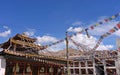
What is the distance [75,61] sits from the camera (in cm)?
5109

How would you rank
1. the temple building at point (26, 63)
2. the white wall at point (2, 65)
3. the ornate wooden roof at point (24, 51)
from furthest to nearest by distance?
the ornate wooden roof at point (24, 51), the temple building at point (26, 63), the white wall at point (2, 65)

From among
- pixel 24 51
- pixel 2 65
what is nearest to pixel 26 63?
pixel 2 65

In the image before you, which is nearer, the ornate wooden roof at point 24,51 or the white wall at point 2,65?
the white wall at point 2,65

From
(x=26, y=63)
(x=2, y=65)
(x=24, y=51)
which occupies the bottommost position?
(x=2, y=65)

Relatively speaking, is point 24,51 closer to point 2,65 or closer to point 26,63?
point 26,63

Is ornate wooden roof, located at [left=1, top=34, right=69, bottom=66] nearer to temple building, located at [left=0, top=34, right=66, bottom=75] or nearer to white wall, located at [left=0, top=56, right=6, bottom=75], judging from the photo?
temple building, located at [left=0, top=34, right=66, bottom=75]

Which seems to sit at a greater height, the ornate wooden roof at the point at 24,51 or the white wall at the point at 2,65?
the ornate wooden roof at the point at 24,51

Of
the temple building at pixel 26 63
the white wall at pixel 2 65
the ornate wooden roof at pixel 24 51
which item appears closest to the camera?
the white wall at pixel 2 65

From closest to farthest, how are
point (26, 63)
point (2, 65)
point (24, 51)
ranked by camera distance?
point (2, 65), point (26, 63), point (24, 51)

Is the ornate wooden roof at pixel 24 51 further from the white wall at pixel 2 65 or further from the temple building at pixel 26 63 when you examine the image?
the white wall at pixel 2 65

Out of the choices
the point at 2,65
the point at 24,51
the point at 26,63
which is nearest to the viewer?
the point at 2,65

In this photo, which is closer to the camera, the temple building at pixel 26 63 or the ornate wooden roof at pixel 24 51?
the temple building at pixel 26 63

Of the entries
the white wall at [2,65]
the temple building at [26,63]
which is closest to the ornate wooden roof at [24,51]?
the temple building at [26,63]

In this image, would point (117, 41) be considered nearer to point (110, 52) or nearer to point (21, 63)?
point (110, 52)
